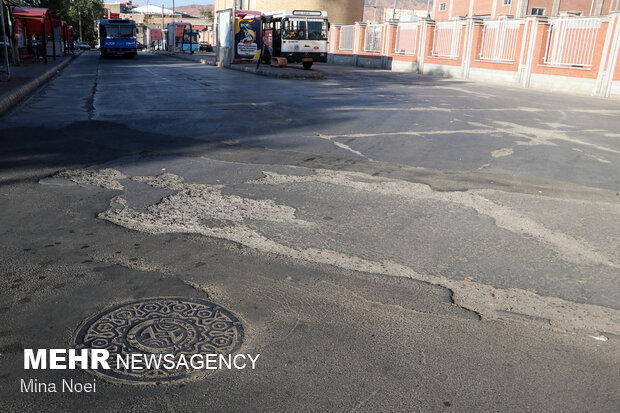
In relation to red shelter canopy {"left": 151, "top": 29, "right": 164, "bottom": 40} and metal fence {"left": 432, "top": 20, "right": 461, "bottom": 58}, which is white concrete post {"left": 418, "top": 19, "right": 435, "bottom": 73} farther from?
red shelter canopy {"left": 151, "top": 29, "right": 164, "bottom": 40}

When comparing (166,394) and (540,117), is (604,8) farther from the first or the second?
(166,394)

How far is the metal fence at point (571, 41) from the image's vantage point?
2283 centimetres

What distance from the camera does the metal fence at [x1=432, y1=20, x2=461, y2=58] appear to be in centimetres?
3256

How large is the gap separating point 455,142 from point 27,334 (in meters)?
8.02

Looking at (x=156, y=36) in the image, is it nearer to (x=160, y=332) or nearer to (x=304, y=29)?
(x=304, y=29)

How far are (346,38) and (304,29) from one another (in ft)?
63.7

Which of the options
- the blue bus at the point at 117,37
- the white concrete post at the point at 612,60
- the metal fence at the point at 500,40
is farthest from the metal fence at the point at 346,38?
the white concrete post at the point at 612,60

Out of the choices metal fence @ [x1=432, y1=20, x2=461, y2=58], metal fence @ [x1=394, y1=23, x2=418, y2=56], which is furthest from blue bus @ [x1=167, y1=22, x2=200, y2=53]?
metal fence @ [x1=432, y1=20, x2=461, y2=58]

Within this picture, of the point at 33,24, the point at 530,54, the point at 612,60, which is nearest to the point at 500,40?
the point at 530,54

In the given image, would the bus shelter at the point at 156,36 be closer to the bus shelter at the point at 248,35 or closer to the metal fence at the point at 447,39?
the bus shelter at the point at 248,35

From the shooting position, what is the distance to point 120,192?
5938 mm

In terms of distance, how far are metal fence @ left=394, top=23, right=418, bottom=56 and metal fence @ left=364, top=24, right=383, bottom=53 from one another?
2.99 m

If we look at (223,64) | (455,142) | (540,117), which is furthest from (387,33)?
(455,142)

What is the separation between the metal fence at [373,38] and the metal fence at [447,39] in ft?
Answer: 27.0
